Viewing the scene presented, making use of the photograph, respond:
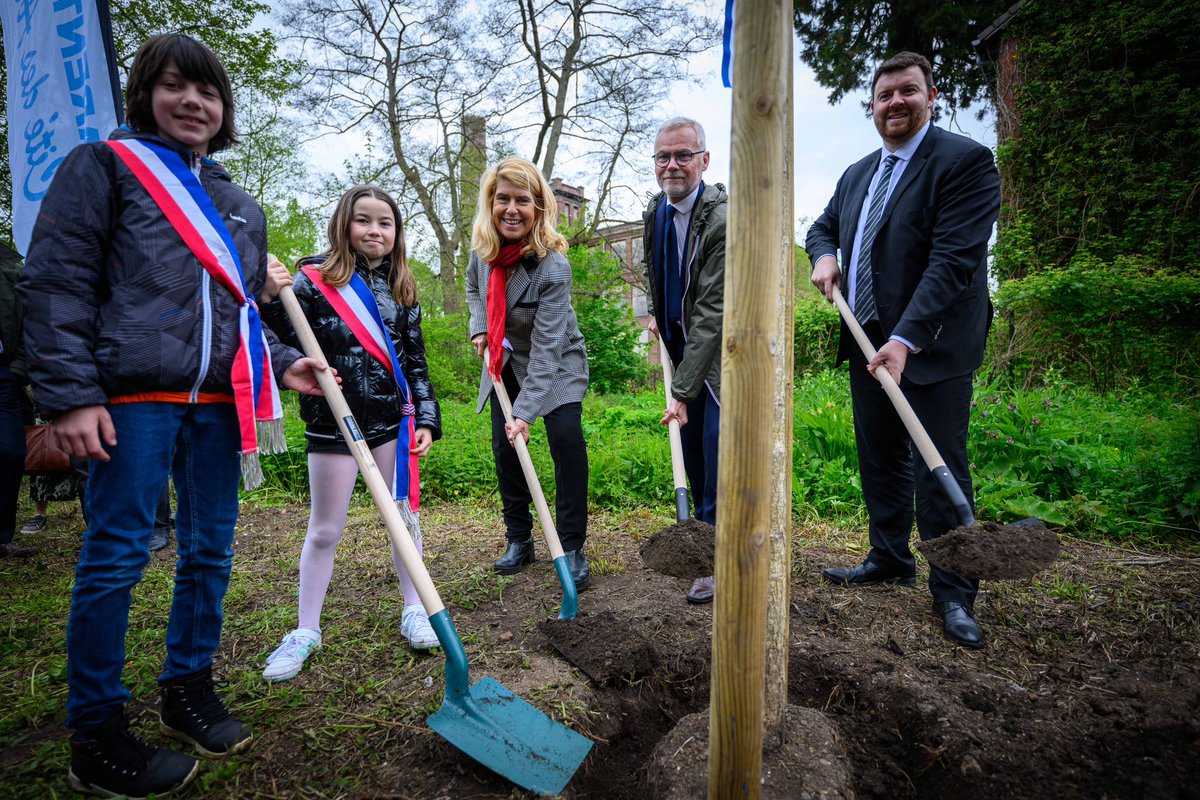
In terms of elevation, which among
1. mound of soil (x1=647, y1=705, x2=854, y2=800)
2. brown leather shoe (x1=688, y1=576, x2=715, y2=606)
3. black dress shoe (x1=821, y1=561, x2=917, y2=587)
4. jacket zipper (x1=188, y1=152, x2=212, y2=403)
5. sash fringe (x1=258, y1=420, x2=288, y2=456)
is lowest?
black dress shoe (x1=821, y1=561, x2=917, y2=587)

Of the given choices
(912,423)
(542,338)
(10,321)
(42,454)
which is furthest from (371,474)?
(42,454)

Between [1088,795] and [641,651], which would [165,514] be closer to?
[641,651]

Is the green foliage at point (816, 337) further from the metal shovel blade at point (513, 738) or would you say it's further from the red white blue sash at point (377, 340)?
the metal shovel blade at point (513, 738)

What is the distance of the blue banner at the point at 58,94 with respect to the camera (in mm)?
3322

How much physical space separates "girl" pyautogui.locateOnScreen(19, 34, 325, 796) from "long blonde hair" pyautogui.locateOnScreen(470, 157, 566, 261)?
1384mm

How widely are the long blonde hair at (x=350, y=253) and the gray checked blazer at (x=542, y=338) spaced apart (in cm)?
63

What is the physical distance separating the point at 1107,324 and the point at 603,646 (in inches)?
312

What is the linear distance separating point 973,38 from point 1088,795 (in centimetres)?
1137

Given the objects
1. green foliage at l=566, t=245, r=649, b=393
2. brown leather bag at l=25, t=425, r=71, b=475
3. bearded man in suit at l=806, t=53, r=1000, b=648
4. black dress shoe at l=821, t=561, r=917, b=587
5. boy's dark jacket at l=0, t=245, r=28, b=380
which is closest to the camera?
bearded man in suit at l=806, t=53, r=1000, b=648

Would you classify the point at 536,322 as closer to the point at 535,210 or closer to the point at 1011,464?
the point at 535,210

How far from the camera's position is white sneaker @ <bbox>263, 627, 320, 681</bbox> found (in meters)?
2.28

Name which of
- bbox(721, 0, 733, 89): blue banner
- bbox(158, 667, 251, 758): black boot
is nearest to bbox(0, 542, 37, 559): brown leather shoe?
bbox(158, 667, 251, 758): black boot

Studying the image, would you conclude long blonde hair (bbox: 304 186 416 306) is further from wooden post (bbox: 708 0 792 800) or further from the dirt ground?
wooden post (bbox: 708 0 792 800)

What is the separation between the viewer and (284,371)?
6.98 ft
